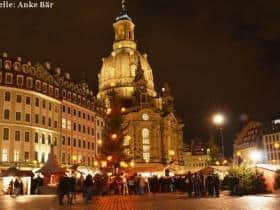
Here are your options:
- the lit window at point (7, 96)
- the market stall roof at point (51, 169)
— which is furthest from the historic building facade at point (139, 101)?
the market stall roof at point (51, 169)

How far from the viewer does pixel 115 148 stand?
55469 mm

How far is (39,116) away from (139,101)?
186ft

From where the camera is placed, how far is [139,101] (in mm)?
123500

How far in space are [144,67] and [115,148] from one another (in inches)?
3236

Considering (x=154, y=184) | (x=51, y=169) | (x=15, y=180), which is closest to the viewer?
(x=15, y=180)

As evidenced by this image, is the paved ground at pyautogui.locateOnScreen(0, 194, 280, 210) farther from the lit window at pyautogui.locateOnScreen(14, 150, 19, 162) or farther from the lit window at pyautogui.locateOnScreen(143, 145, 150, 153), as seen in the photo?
the lit window at pyautogui.locateOnScreen(143, 145, 150, 153)

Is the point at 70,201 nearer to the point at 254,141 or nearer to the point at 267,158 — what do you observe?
the point at 267,158

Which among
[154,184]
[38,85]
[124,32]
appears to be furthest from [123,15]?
[154,184]

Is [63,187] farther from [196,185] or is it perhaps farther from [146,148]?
[146,148]

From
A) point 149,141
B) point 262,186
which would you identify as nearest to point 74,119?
point 149,141

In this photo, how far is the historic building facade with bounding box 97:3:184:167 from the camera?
11775 cm

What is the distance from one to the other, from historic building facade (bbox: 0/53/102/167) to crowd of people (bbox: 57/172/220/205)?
86.1 feet

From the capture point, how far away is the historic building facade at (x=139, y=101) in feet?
386

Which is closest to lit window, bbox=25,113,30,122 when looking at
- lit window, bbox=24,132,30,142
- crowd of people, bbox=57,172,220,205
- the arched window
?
lit window, bbox=24,132,30,142
